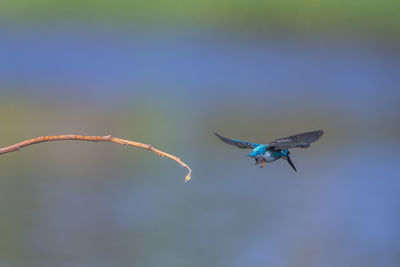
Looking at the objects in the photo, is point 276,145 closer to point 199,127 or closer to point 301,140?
point 301,140

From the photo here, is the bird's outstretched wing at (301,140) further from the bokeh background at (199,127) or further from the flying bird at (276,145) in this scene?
the bokeh background at (199,127)

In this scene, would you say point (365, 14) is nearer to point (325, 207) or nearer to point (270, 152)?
point (325, 207)

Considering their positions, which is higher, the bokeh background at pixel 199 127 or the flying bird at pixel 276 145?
the bokeh background at pixel 199 127

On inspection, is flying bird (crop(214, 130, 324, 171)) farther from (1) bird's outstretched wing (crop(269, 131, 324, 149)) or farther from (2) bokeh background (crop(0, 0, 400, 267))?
(2) bokeh background (crop(0, 0, 400, 267))

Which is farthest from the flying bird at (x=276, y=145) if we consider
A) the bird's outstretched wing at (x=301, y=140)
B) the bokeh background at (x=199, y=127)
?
the bokeh background at (x=199, y=127)

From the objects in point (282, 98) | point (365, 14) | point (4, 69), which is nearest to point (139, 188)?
point (282, 98)

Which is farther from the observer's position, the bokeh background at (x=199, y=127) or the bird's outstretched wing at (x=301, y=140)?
the bokeh background at (x=199, y=127)

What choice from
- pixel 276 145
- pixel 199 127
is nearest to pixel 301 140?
pixel 276 145
